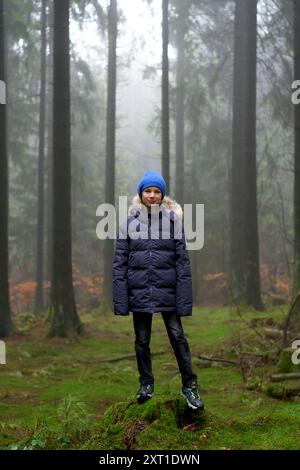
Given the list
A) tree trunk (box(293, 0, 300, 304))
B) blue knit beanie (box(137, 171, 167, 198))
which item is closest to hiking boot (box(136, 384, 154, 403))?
blue knit beanie (box(137, 171, 167, 198))

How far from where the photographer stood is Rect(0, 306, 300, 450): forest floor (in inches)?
172

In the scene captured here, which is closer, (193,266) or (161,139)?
(161,139)

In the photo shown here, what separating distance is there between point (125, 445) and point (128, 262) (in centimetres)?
156

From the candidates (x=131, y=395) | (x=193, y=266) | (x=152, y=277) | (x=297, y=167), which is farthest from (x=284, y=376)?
(x=193, y=266)

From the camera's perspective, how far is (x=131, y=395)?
6980 millimetres

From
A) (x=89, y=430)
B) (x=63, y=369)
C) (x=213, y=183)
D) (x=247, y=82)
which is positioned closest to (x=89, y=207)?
(x=213, y=183)

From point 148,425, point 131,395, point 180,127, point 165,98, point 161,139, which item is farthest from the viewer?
point 180,127

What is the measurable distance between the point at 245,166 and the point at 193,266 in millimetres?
11681

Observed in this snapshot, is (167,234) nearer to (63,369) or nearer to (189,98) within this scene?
(63,369)

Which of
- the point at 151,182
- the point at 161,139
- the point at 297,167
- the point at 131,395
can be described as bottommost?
the point at 131,395

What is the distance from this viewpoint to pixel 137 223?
4750mm

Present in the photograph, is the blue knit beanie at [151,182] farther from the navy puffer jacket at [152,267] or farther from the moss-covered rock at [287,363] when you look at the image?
the moss-covered rock at [287,363]

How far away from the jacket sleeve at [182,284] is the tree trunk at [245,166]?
992 centimetres

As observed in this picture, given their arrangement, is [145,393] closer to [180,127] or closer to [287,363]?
[287,363]
